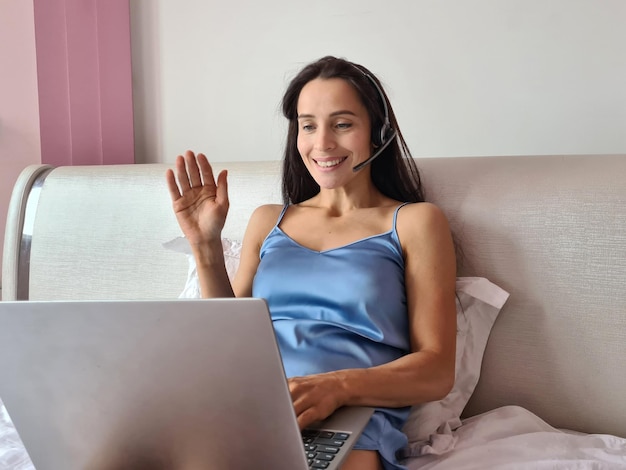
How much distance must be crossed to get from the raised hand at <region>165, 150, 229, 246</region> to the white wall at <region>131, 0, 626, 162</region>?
2.07 ft

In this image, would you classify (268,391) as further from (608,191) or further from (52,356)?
(608,191)

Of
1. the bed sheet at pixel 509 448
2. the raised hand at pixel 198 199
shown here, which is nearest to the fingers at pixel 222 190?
the raised hand at pixel 198 199

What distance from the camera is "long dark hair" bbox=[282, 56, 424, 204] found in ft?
4.64

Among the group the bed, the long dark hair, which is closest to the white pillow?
the bed

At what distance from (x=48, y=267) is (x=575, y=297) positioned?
138 centimetres

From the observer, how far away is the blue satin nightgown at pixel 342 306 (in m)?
Result: 1.23

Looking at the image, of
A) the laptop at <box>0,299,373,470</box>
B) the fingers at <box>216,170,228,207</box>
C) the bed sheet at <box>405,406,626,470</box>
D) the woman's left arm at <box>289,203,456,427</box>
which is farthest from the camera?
the fingers at <box>216,170,228,207</box>

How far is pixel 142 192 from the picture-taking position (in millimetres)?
1869

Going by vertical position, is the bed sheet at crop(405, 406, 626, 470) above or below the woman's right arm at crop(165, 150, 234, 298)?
below

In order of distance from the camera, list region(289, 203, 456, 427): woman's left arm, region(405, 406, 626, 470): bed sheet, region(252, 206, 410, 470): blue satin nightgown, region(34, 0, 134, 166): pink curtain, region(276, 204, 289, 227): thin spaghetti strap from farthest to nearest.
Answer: region(34, 0, 134, 166): pink curtain
region(276, 204, 289, 227): thin spaghetti strap
region(252, 206, 410, 470): blue satin nightgown
region(405, 406, 626, 470): bed sheet
region(289, 203, 456, 427): woman's left arm

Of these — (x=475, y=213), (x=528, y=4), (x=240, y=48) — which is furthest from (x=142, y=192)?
(x=528, y=4)

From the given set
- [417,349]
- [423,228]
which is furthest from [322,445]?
[423,228]

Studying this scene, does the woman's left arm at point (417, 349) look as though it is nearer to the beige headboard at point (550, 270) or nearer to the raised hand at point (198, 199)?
the beige headboard at point (550, 270)

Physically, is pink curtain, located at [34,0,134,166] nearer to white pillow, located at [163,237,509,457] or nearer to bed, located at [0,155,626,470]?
bed, located at [0,155,626,470]
